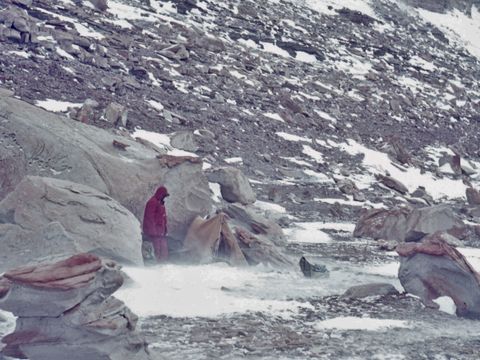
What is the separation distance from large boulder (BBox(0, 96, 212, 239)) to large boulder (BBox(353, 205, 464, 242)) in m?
4.33

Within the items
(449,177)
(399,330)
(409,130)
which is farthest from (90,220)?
(409,130)

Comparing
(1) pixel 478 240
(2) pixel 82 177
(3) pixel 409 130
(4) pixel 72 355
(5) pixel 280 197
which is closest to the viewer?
(4) pixel 72 355

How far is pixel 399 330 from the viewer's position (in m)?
7.15

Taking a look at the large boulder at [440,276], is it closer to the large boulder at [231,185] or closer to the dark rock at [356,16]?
the large boulder at [231,185]

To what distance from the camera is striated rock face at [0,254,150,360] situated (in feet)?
17.0

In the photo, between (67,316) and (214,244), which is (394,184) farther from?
(67,316)

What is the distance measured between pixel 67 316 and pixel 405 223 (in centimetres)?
960

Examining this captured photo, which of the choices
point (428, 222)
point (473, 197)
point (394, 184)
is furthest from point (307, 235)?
point (473, 197)

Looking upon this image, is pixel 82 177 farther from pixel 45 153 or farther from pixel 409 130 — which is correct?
pixel 409 130

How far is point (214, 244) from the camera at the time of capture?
9.73 m

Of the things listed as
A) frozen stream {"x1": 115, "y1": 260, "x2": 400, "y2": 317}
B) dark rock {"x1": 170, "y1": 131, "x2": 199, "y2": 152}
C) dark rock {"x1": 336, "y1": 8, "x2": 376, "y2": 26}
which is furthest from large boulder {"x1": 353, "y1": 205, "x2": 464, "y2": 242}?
dark rock {"x1": 336, "y1": 8, "x2": 376, "y2": 26}

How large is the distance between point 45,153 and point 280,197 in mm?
7096

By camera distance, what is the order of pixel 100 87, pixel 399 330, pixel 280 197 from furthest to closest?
pixel 100 87, pixel 280 197, pixel 399 330

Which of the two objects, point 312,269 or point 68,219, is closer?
point 68,219
